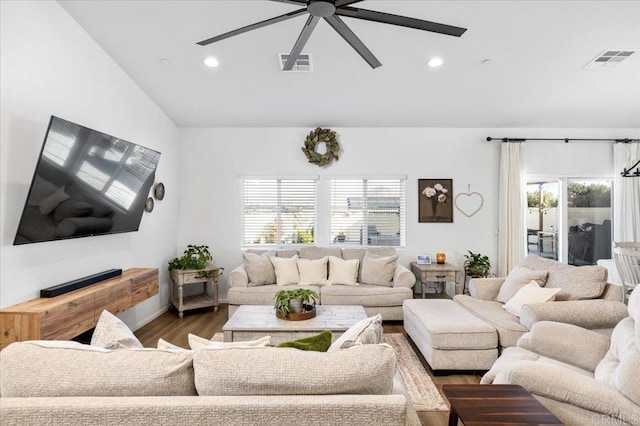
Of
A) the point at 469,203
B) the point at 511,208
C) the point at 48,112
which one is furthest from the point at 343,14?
the point at 511,208

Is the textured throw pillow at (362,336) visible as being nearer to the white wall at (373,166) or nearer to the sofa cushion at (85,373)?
the sofa cushion at (85,373)

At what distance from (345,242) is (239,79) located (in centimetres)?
282

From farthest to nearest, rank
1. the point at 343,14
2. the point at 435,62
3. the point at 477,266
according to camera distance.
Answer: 1. the point at 477,266
2. the point at 435,62
3. the point at 343,14

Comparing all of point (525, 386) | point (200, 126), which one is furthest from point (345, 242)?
point (525, 386)

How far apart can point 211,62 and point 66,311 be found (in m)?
2.75

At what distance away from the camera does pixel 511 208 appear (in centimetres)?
513

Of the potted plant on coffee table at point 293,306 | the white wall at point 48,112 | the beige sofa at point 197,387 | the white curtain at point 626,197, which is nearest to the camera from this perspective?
the beige sofa at point 197,387

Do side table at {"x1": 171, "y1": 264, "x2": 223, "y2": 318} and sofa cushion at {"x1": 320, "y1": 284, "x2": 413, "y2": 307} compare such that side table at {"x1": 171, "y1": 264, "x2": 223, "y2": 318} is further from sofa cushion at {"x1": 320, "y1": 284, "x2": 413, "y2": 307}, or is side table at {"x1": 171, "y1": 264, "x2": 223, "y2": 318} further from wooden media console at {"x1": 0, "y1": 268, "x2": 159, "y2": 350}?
sofa cushion at {"x1": 320, "y1": 284, "x2": 413, "y2": 307}

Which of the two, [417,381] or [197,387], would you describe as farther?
[417,381]

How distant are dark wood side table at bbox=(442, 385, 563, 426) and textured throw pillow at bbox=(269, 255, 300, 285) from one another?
303 centimetres

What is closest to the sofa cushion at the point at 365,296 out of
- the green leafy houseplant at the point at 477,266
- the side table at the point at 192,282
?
the green leafy houseplant at the point at 477,266

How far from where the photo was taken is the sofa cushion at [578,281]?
3.00m

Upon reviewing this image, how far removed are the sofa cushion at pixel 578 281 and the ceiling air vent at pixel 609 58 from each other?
2.22m

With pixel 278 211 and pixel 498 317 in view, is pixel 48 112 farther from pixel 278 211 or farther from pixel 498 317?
pixel 498 317
